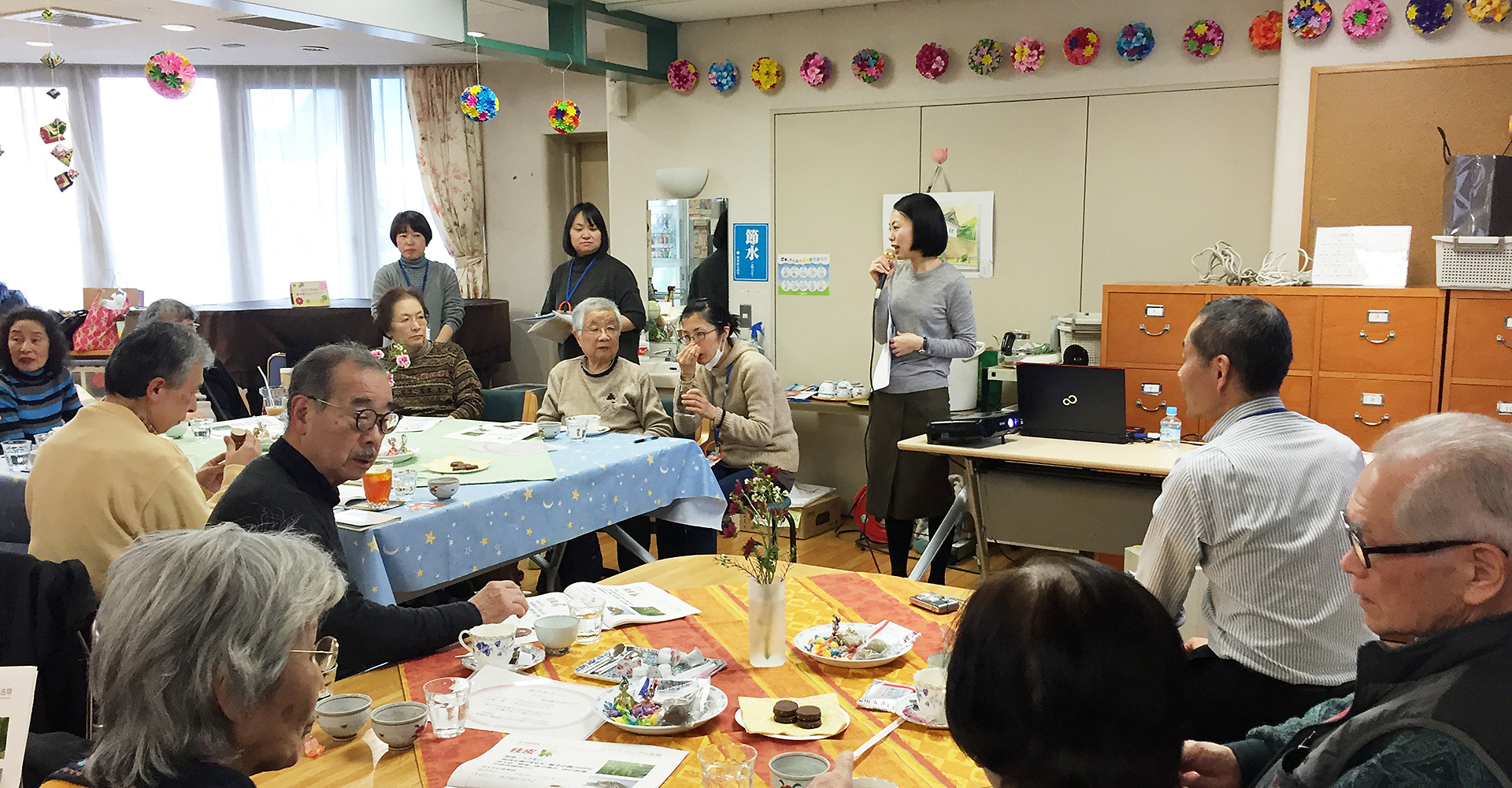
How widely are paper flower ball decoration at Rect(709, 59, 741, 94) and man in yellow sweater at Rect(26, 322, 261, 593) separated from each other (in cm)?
422

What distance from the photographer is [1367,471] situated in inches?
51.9

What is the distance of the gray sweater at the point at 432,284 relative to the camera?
5.83 meters

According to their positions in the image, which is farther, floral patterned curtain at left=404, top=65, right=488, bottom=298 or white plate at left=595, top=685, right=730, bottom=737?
floral patterned curtain at left=404, top=65, right=488, bottom=298

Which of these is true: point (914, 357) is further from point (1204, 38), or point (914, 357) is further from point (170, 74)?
point (170, 74)

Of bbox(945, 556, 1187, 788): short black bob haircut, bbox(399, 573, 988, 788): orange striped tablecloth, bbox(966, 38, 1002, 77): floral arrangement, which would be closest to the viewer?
bbox(945, 556, 1187, 788): short black bob haircut

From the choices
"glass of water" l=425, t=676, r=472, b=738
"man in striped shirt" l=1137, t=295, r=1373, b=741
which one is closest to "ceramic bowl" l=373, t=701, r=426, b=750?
"glass of water" l=425, t=676, r=472, b=738

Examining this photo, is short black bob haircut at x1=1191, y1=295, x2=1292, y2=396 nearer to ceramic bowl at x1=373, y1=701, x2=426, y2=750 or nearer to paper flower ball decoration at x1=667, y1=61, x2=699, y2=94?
ceramic bowl at x1=373, y1=701, x2=426, y2=750

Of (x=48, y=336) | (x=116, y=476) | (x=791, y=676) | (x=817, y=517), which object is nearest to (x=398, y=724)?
(x=791, y=676)

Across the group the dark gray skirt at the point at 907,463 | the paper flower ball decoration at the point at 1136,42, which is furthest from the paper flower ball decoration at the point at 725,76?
the dark gray skirt at the point at 907,463

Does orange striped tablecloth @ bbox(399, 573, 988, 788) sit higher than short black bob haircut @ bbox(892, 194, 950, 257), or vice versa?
short black bob haircut @ bbox(892, 194, 950, 257)

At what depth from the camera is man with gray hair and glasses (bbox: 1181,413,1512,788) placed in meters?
1.10

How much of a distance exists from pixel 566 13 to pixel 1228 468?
480cm

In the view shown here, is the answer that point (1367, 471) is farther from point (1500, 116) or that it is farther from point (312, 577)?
point (1500, 116)

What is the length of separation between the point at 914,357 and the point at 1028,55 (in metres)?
1.98
